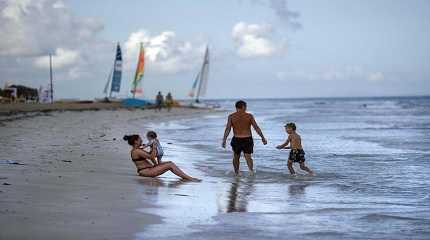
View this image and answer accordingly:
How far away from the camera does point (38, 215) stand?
5.37 metres

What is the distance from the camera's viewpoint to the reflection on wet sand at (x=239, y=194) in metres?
6.51

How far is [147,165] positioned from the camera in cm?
914

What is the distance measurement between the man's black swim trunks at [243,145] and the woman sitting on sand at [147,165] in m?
1.58

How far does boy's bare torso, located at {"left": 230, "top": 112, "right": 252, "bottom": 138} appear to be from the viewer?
406 inches

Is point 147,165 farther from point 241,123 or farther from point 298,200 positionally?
point 298,200

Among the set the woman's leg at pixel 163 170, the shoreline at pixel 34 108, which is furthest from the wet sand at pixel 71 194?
the shoreline at pixel 34 108

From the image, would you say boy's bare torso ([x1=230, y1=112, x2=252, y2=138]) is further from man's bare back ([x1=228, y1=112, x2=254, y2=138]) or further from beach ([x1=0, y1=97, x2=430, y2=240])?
beach ([x1=0, y1=97, x2=430, y2=240])

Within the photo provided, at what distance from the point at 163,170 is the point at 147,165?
32cm

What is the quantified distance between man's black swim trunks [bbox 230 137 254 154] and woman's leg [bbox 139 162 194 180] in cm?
160

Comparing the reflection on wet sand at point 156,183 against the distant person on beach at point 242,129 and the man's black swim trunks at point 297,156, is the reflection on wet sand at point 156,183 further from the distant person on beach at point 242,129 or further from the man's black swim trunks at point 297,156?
the man's black swim trunks at point 297,156

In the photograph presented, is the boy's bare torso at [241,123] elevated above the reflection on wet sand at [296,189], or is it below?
above

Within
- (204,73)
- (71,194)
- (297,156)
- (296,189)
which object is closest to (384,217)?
(296,189)

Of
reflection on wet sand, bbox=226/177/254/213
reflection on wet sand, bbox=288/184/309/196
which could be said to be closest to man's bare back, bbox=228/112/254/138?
reflection on wet sand, bbox=226/177/254/213

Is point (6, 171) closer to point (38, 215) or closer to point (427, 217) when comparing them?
point (38, 215)
